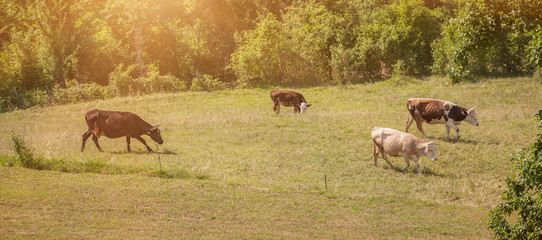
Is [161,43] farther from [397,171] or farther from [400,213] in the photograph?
[400,213]

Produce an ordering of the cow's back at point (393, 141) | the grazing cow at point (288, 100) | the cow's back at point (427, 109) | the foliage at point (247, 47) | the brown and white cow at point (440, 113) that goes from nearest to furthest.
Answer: the cow's back at point (393, 141)
the brown and white cow at point (440, 113)
the cow's back at point (427, 109)
the grazing cow at point (288, 100)
the foliage at point (247, 47)


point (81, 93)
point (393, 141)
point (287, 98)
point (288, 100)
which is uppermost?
point (81, 93)

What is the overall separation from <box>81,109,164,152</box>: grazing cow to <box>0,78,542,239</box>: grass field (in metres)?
0.77

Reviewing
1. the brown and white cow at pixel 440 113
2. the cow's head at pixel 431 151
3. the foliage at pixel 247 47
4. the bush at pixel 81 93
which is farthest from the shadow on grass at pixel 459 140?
the bush at pixel 81 93

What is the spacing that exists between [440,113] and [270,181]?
955cm

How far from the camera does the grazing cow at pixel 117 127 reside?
2234 cm

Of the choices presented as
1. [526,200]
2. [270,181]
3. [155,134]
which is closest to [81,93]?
[155,134]

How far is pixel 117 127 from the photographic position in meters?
22.3

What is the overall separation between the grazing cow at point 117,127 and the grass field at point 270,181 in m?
0.77

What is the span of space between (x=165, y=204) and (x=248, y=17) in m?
47.2

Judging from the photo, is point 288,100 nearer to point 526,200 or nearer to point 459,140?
point 459,140

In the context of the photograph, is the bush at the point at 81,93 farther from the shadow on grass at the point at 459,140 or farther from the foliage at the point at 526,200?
the foliage at the point at 526,200

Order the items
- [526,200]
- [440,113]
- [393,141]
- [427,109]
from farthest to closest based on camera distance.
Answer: [427,109]
[440,113]
[393,141]
[526,200]

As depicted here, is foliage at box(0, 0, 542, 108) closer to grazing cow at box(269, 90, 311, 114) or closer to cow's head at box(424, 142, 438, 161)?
grazing cow at box(269, 90, 311, 114)
